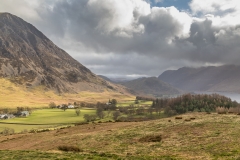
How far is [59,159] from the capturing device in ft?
76.0

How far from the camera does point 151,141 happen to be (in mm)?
33969

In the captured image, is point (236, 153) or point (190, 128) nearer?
point (236, 153)

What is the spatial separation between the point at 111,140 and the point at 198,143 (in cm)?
1533

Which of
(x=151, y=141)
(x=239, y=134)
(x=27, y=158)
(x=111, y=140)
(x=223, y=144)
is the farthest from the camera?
(x=111, y=140)

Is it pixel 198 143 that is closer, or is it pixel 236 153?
pixel 236 153

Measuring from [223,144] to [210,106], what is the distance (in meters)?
172

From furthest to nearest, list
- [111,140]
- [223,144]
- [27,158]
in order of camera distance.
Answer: [111,140], [223,144], [27,158]

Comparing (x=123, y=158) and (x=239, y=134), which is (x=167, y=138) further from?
(x=123, y=158)

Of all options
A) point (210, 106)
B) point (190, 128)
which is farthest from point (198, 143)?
point (210, 106)

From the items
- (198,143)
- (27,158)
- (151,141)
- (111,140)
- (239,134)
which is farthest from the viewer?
(111,140)

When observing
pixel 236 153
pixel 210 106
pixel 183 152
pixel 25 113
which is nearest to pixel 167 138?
pixel 183 152

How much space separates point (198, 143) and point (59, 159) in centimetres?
1853

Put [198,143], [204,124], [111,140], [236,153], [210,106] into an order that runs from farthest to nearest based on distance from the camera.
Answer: [210,106] < [204,124] < [111,140] < [198,143] < [236,153]

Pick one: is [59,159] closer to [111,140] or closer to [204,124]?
[111,140]
